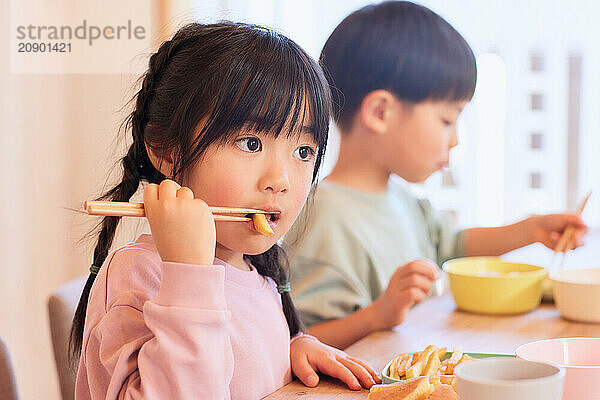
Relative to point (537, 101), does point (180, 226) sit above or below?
below

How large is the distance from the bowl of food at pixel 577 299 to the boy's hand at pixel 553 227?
235 mm

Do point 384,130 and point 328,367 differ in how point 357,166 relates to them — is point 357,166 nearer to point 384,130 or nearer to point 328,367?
point 384,130

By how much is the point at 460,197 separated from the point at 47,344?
1.08 meters

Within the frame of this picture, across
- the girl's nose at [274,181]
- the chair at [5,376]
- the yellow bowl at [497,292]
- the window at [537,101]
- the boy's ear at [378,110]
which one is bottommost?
the chair at [5,376]

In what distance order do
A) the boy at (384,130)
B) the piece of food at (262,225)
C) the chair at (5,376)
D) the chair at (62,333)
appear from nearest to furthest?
1. the piece of food at (262,225)
2. the chair at (5,376)
3. the chair at (62,333)
4. the boy at (384,130)

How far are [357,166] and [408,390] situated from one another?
76cm

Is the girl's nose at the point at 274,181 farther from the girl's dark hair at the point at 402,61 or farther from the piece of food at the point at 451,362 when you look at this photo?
the girl's dark hair at the point at 402,61

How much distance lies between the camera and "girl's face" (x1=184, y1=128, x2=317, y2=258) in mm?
692

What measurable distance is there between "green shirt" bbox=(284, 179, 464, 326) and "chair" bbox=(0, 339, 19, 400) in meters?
0.44

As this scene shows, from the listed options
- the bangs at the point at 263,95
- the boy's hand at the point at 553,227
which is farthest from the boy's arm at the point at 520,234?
the bangs at the point at 263,95

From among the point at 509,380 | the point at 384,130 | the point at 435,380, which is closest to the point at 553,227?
the point at 384,130

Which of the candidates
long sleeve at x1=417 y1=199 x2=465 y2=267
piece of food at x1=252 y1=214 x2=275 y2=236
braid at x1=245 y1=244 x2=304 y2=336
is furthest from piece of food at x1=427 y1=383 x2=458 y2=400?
long sleeve at x1=417 y1=199 x2=465 y2=267

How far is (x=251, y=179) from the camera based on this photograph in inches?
27.3

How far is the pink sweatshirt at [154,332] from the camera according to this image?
1.96 feet
